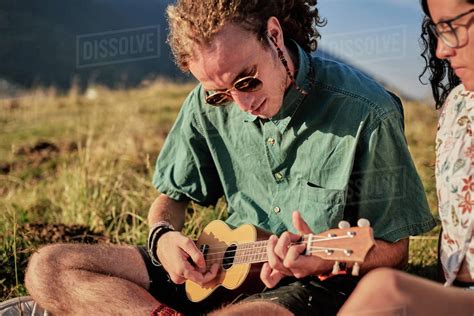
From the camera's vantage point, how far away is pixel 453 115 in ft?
9.88

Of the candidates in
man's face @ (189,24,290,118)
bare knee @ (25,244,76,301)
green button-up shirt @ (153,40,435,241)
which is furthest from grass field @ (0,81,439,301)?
man's face @ (189,24,290,118)

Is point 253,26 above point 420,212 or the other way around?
above

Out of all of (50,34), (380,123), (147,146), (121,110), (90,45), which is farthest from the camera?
(50,34)

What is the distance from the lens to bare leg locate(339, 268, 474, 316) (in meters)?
2.41

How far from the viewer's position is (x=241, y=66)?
3.32 meters

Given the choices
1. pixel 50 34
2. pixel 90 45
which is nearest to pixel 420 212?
pixel 90 45

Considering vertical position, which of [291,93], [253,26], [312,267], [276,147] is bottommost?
[312,267]

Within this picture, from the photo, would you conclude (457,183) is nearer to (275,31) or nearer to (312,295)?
(312,295)

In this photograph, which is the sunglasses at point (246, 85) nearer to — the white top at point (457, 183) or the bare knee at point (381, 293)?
the white top at point (457, 183)

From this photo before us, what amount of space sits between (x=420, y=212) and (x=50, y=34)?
21526 millimetres

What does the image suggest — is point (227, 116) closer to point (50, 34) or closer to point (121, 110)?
point (121, 110)

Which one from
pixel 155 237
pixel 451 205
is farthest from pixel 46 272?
pixel 451 205

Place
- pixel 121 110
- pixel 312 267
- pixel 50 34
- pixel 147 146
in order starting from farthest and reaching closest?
pixel 50 34 < pixel 121 110 < pixel 147 146 < pixel 312 267

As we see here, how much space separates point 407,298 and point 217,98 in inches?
54.0
